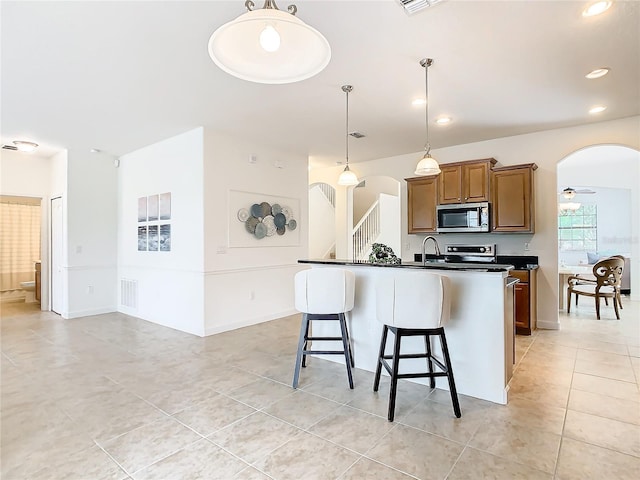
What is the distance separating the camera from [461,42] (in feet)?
8.70

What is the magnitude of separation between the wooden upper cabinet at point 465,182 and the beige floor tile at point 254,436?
424 cm

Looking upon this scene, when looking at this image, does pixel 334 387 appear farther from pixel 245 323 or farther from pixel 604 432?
pixel 245 323

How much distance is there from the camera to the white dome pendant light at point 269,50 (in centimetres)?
142

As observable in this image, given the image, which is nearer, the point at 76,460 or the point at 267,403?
the point at 76,460

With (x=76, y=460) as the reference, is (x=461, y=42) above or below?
above

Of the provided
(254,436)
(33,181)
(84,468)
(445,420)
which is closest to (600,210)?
(445,420)

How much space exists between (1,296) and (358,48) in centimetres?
910

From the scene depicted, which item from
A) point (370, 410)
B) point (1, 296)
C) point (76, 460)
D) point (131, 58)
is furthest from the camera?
point (1, 296)

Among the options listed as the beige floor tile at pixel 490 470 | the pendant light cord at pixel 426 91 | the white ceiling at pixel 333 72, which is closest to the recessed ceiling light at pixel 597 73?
the white ceiling at pixel 333 72

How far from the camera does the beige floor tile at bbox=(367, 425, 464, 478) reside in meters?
1.91

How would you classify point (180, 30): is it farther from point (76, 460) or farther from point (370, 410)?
point (370, 410)

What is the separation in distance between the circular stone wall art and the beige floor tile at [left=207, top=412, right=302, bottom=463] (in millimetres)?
3167

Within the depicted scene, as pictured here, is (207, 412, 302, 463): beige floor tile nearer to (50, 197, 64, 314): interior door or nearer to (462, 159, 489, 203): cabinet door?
(462, 159, 489, 203): cabinet door

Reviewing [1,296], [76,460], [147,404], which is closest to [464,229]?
[147,404]
